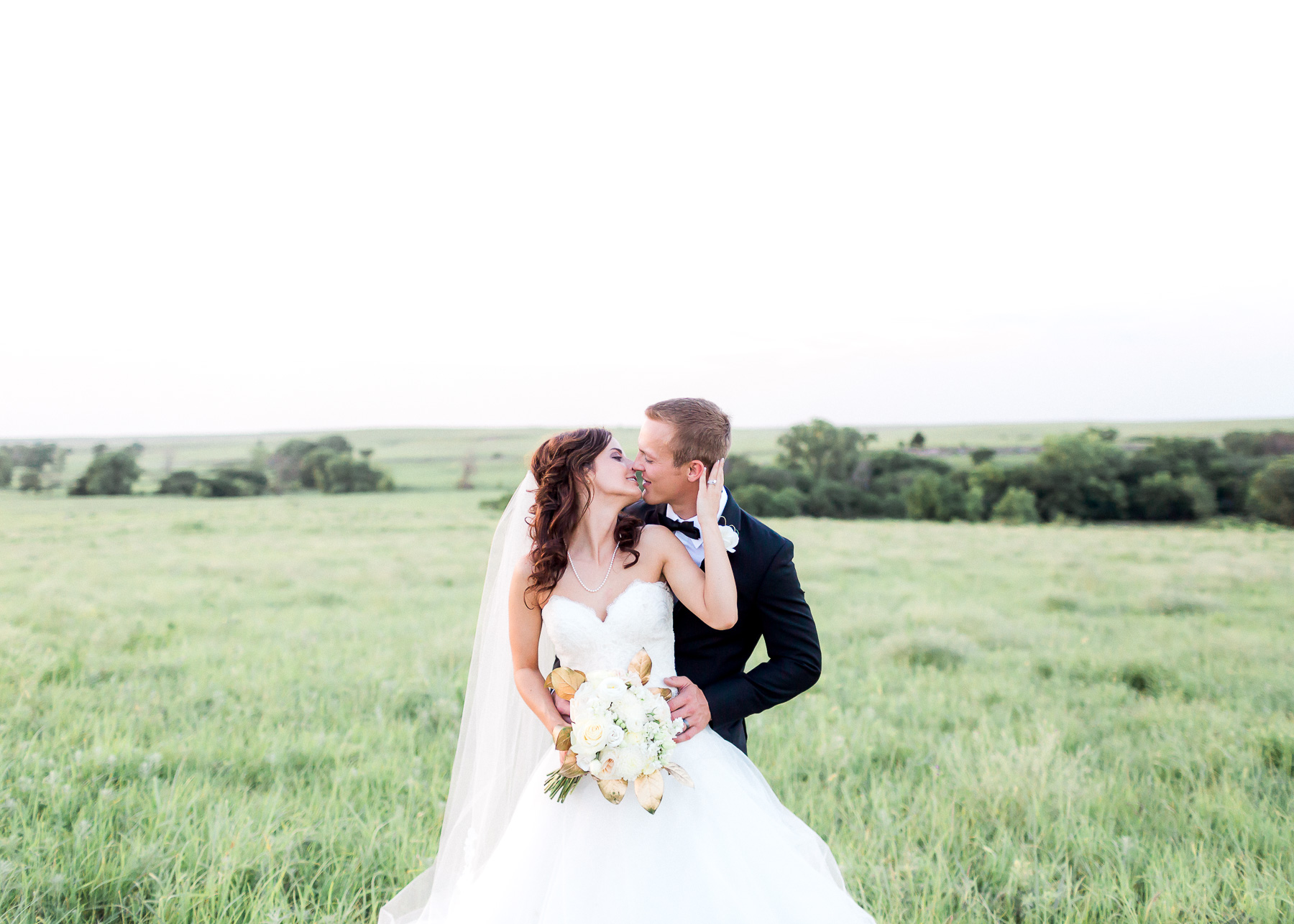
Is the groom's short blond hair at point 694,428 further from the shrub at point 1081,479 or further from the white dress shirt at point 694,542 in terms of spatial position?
the shrub at point 1081,479

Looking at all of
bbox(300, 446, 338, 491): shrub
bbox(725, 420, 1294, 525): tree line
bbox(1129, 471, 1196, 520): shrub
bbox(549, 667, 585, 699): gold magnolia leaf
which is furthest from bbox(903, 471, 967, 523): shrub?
bbox(549, 667, 585, 699): gold magnolia leaf

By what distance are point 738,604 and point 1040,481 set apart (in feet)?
163

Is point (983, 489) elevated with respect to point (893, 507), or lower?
elevated

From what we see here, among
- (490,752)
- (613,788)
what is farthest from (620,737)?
(490,752)

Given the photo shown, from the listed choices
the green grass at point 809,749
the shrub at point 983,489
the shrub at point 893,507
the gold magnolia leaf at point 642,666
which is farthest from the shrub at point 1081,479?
the gold magnolia leaf at point 642,666

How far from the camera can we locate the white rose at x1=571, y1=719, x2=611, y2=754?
8.26 ft

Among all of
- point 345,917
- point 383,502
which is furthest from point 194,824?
point 383,502

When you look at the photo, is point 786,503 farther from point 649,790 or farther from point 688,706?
point 649,790

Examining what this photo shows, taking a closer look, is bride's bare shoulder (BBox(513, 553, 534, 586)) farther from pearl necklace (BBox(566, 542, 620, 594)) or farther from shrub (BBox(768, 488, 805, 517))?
shrub (BBox(768, 488, 805, 517))

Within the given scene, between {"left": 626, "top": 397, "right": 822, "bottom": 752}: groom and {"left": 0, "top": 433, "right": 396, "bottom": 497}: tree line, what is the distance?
40.7 meters

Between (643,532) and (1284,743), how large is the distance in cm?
601

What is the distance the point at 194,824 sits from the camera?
445 cm

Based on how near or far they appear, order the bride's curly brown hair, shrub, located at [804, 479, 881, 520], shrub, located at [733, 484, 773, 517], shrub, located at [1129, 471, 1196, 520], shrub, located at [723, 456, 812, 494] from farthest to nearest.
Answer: shrub, located at [723, 456, 812, 494], shrub, located at [804, 479, 881, 520], shrub, located at [1129, 471, 1196, 520], shrub, located at [733, 484, 773, 517], the bride's curly brown hair

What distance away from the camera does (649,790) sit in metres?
2.62
